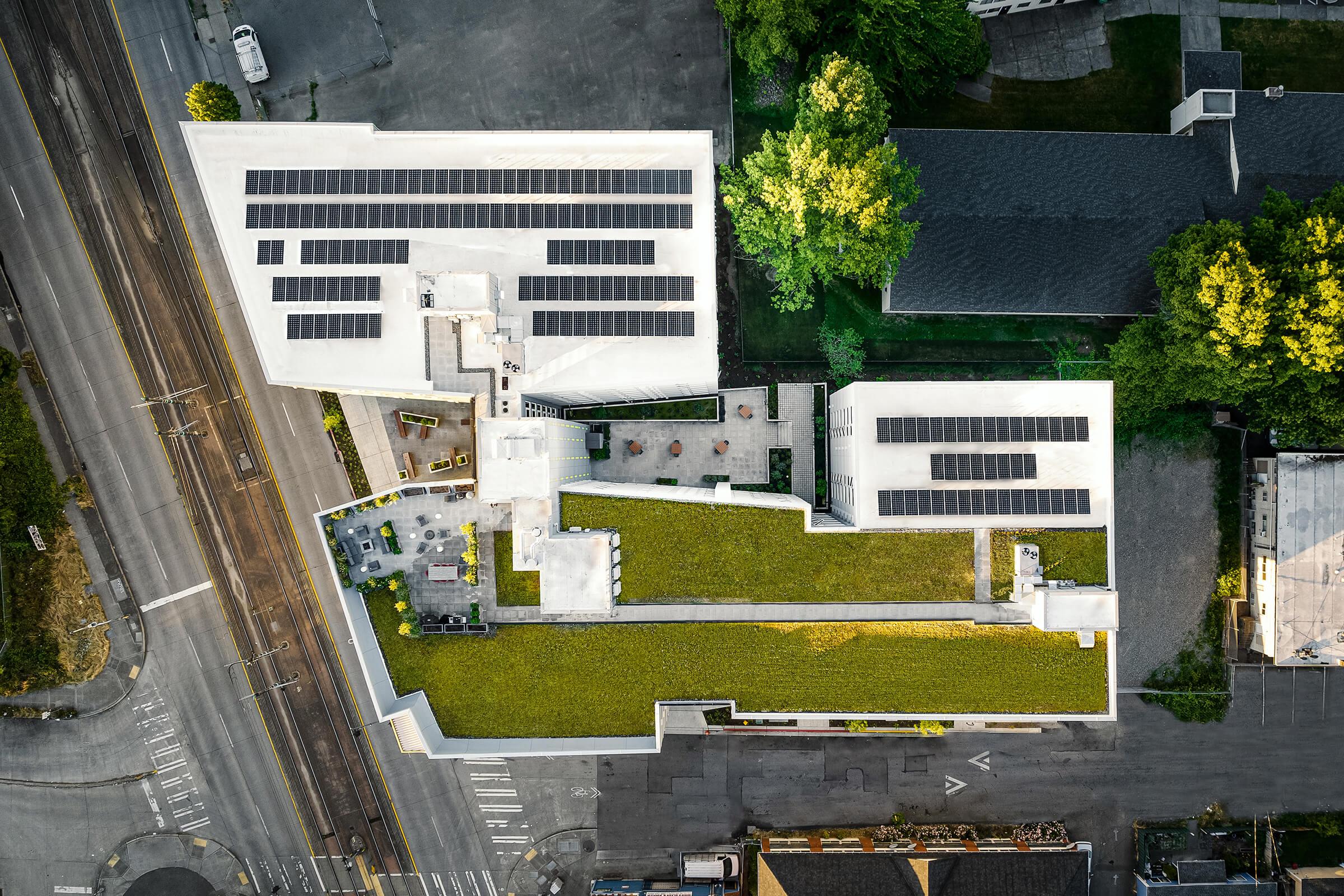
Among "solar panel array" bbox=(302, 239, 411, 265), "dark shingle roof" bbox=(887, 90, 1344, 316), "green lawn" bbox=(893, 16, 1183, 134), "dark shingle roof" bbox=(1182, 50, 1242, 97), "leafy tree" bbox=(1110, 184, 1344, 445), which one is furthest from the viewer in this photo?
"green lawn" bbox=(893, 16, 1183, 134)

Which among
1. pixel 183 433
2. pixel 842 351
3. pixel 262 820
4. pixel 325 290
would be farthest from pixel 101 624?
pixel 842 351

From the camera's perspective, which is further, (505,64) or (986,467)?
(505,64)

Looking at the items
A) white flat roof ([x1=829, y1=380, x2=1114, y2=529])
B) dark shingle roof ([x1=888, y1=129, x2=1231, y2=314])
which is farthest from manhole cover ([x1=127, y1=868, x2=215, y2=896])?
dark shingle roof ([x1=888, y1=129, x2=1231, y2=314])

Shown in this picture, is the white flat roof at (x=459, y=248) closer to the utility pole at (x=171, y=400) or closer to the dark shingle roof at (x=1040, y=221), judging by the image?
the utility pole at (x=171, y=400)

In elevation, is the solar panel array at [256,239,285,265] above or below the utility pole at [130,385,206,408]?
above

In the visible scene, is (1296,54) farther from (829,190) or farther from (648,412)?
(648,412)

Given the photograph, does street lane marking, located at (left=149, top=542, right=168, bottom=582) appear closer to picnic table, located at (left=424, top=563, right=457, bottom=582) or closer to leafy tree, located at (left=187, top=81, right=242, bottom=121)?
picnic table, located at (left=424, top=563, right=457, bottom=582)

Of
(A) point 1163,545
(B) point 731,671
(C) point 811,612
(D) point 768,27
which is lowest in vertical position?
(B) point 731,671
